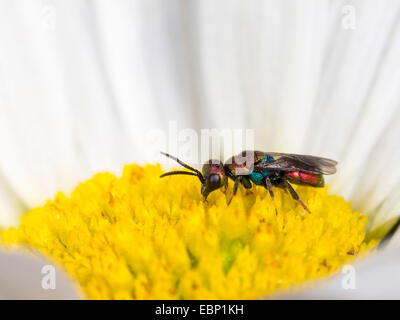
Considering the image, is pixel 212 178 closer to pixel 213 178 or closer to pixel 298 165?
pixel 213 178

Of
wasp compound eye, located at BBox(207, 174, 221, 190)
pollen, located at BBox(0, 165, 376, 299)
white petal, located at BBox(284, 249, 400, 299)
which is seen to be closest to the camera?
white petal, located at BBox(284, 249, 400, 299)

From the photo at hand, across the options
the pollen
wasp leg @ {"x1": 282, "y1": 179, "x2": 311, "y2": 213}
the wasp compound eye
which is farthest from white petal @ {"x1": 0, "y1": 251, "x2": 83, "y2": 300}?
wasp leg @ {"x1": 282, "y1": 179, "x2": 311, "y2": 213}

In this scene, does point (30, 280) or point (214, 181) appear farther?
point (214, 181)

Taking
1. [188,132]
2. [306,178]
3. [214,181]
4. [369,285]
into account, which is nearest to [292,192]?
[306,178]

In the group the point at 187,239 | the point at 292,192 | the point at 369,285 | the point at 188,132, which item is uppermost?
the point at 188,132

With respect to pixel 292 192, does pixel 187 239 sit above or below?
below

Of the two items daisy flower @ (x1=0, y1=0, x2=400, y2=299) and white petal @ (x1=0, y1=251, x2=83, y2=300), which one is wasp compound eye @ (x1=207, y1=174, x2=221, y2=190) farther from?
white petal @ (x1=0, y1=251, x2=83, y2=300)
